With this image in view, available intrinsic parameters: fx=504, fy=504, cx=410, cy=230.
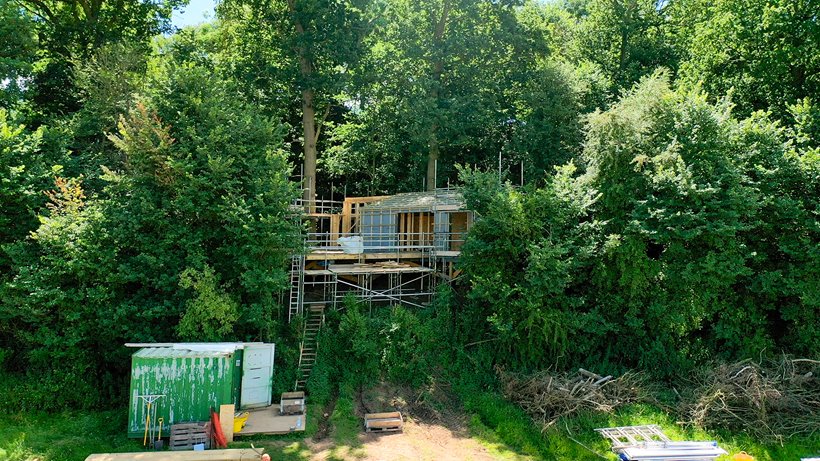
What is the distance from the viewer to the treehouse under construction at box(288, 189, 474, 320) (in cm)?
1833

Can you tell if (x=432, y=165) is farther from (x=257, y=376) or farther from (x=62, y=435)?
(x=62, y=435)

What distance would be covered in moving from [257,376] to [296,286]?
4.11m

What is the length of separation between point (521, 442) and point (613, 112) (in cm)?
1067

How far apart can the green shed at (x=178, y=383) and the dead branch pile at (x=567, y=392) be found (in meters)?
8.09

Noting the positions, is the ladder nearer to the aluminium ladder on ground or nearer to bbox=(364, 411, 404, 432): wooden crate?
bbox=(364, 411, 404, 432): wooden crate

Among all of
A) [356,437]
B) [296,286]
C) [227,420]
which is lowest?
[356,437]

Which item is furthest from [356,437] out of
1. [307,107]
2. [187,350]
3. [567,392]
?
[307,107]

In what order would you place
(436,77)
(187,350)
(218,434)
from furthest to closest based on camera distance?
(436,77) → (187,350) → (218,434)

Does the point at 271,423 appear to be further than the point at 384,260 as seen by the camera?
No

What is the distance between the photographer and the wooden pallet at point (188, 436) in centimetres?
1187

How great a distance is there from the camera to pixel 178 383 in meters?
12.7

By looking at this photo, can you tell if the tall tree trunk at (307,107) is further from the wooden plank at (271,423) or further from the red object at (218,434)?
the red object at (218,434)

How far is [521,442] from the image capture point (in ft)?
43.3

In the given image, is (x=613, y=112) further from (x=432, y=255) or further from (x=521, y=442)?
(x=521, y=442)
